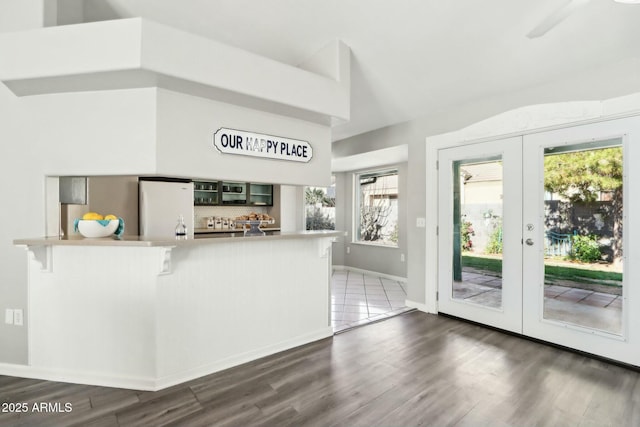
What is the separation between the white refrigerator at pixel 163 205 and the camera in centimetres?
458

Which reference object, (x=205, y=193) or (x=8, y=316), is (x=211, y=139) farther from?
(x=205, y=193)

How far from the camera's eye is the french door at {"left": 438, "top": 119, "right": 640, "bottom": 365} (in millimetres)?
2762

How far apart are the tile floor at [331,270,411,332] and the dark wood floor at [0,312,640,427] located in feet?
2.76

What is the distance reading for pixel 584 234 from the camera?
116 inches

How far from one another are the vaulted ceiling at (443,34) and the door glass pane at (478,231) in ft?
2.73

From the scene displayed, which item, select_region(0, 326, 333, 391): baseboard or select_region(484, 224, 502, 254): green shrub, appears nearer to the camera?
select_region(0, 326, 333, 391): baseboard

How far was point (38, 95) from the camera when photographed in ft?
8.00

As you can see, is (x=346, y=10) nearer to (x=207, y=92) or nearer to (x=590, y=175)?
(x=207, y=92)

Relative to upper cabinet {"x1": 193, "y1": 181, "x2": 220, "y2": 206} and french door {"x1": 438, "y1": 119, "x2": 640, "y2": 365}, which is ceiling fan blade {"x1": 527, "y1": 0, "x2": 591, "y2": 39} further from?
upper cabinet {"x1": 193, "y1": 181, "x2": 220, "y2": 206}

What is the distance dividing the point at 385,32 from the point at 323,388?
300 centimetres

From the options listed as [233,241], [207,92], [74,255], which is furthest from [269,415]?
[207,92]

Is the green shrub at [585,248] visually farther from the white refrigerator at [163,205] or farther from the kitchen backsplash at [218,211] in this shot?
the kitchen backsplash at [218,211]

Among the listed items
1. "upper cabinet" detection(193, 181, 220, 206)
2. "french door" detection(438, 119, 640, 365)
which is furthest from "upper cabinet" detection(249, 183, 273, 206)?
"french door" detection(438, 119, 640, 365)

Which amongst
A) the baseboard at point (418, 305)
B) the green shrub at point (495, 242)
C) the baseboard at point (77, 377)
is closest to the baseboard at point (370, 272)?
the baseboard at point (418, 305)
